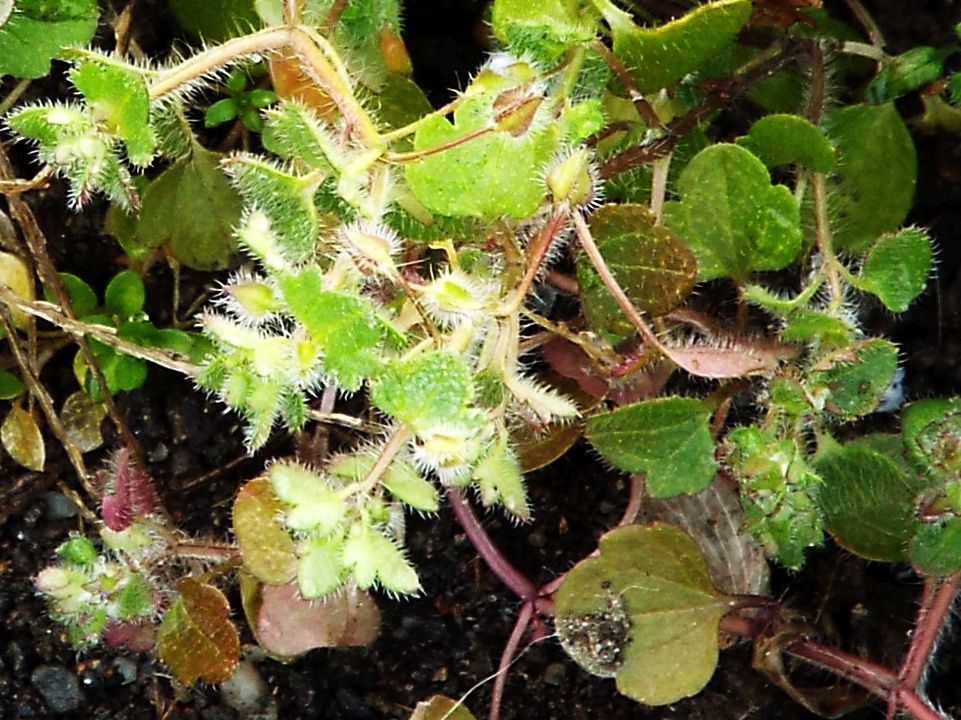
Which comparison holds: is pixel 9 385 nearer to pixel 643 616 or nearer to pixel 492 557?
pixel 492 557

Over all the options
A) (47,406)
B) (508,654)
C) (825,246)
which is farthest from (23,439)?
(825,246)

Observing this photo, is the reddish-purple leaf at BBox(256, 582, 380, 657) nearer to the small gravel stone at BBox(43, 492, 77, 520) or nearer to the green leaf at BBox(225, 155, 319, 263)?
the small gravel stone at BBox(43, 492, 77, 520)

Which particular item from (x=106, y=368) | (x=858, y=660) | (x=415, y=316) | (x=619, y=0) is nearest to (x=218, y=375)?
(x=415, y=316)

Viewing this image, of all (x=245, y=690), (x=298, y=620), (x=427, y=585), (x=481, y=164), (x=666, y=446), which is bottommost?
(x=245, y=690)

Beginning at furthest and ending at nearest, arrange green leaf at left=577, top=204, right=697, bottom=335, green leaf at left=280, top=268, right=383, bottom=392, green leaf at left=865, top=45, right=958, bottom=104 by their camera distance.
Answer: green leaf at left=865, top=45, right=958, bottom=104 < green leaf at left=577, top=204, right=697, bottom=335 < green leaf at left=280, top=268, right=383, bottom=392

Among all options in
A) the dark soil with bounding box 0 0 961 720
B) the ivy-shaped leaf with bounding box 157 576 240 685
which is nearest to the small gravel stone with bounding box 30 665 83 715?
the dark soil with bounding box 0 0 961 720

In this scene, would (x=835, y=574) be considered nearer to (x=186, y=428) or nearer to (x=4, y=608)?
(x=186, y=428)
